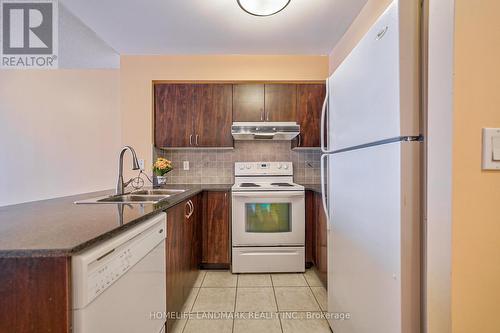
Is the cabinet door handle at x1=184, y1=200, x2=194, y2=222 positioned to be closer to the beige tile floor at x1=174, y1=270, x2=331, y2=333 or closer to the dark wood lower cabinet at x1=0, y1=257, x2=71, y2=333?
the beige tile floor at x1=174, y1=270, x2=331, y2=333

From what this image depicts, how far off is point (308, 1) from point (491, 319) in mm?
2131

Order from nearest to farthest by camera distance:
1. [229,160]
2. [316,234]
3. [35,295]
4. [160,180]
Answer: [35,295], [316,234], [160,180], [229,160]

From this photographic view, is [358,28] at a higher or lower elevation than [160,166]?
higher

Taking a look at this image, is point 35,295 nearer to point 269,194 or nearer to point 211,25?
point 269,194

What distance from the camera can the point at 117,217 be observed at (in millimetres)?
947

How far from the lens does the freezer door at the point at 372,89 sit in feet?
2.81

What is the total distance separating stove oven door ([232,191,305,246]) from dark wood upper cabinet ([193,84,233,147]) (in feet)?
2.52

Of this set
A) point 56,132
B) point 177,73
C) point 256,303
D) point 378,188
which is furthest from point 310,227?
point 56,132

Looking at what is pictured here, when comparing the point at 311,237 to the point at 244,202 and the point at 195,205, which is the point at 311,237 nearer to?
the point at 244,202

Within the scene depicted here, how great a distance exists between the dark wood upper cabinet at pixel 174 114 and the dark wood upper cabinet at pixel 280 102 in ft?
2.99

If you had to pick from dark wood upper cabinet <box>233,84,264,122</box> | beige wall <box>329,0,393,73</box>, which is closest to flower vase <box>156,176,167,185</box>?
dark wood upper cabinet <box>233,84,264,122</box>

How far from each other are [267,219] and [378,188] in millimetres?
1554

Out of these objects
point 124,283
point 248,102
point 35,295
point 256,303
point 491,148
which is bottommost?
point 256,303

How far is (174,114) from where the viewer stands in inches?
105
